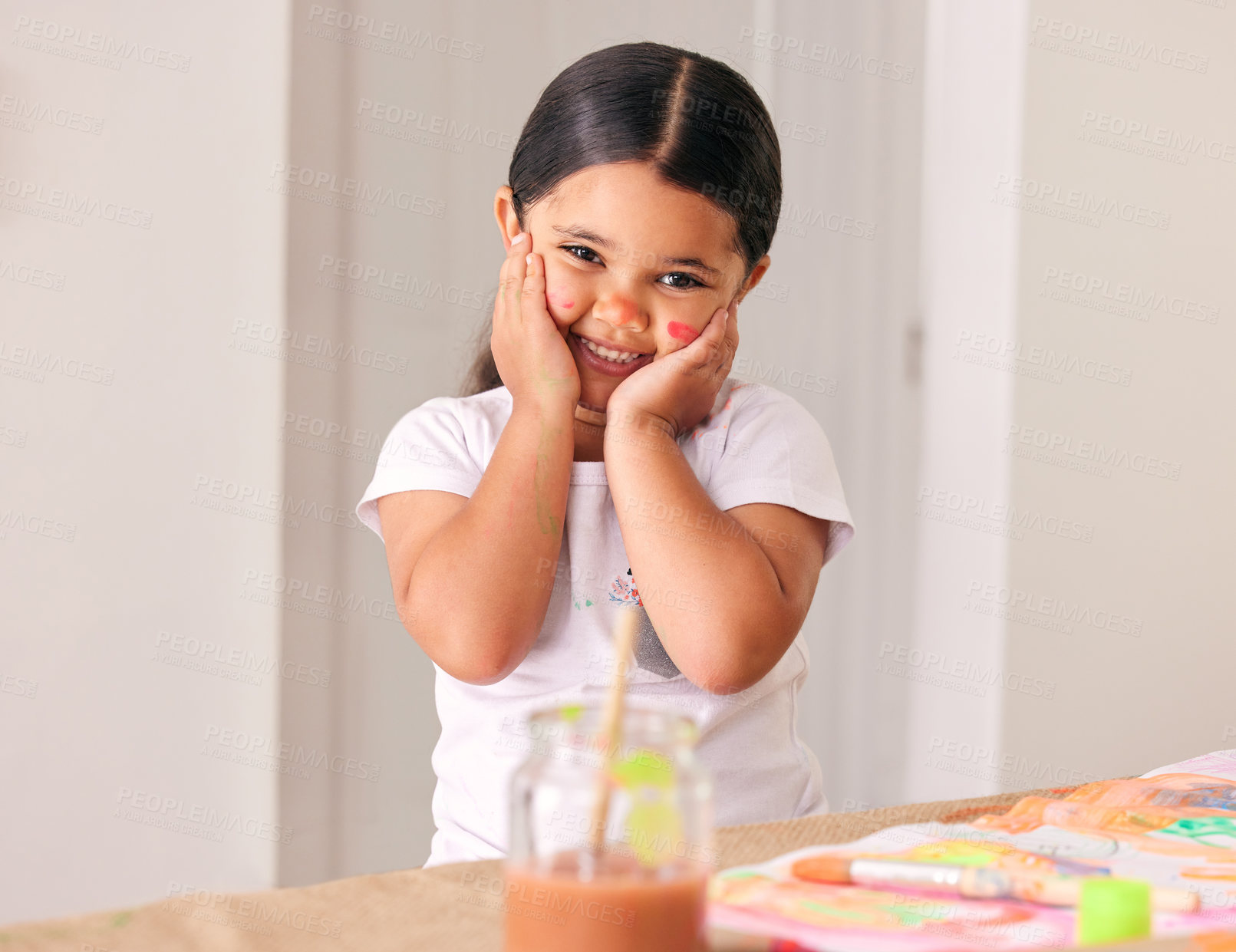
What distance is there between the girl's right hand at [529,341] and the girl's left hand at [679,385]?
49 mm

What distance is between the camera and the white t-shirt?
0.91m

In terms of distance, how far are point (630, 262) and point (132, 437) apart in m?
0.93

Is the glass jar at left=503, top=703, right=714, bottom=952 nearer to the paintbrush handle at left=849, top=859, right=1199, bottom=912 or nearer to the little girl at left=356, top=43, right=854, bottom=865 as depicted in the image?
the paintbrush handle at left=849, top=859, right=1199, bottom=912

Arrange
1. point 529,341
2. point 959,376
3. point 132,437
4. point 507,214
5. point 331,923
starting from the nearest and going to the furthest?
point 331,923 < point 529,341 < point 507,214 < point 132,437 < point 959,376

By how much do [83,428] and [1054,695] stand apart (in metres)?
A: 1.47

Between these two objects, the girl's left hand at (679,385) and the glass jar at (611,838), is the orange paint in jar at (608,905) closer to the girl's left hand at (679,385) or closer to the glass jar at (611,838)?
the glass jar at (611,838)

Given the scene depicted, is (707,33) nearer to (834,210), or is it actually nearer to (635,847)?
(834,210)

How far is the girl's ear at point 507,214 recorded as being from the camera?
3.59ft

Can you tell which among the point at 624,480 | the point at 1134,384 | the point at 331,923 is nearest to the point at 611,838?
the point at 331,923

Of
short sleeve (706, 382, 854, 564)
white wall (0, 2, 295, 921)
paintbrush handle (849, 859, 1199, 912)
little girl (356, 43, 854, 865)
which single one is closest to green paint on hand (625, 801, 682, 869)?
paintbrush handle (849, 859, 1199, 912)

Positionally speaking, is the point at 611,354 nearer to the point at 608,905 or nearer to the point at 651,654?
the point at 651,654

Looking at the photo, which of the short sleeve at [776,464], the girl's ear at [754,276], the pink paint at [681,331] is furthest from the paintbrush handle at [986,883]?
the girl's ear at [754,276]

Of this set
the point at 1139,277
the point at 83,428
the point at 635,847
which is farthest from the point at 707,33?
the point at 635,847

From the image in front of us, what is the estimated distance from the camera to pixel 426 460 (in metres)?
1.00
